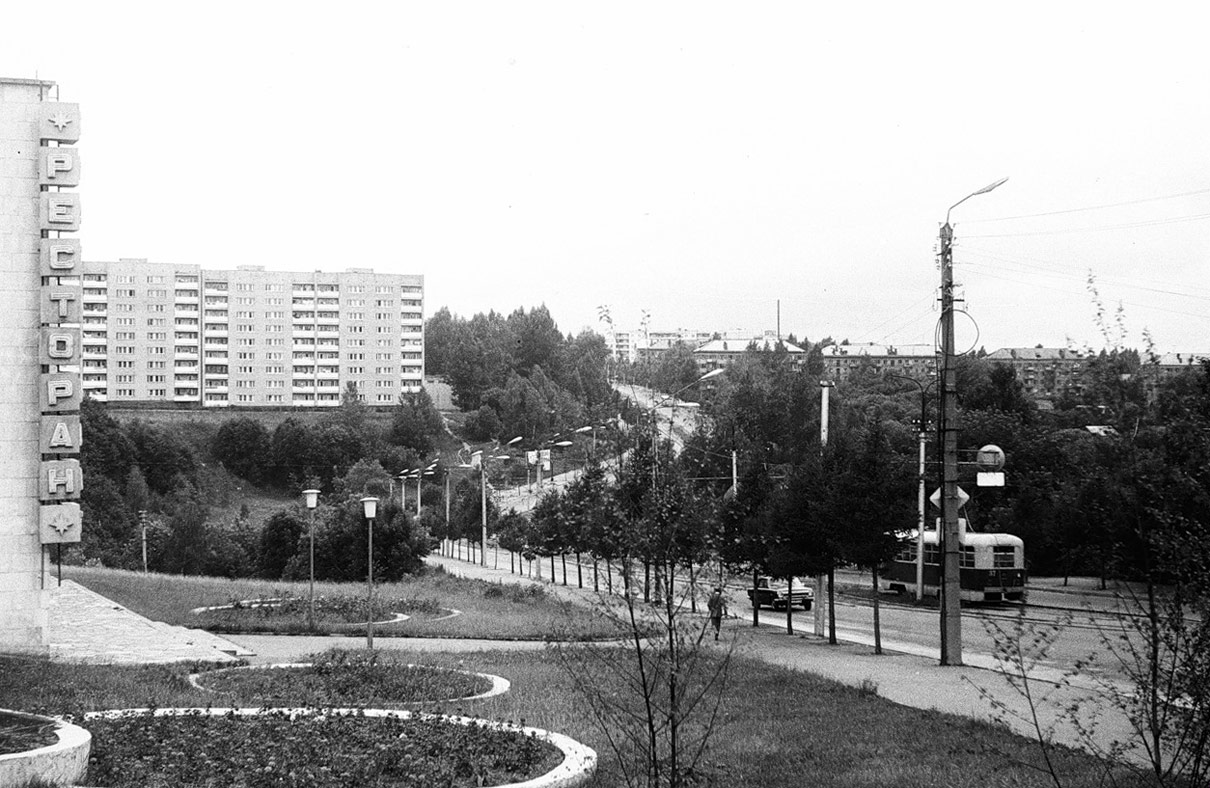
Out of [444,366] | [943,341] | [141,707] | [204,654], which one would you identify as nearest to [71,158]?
[204,654]

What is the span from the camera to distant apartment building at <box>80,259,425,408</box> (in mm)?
105312

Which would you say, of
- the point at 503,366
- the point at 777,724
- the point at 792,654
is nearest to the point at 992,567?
the point at 792,654

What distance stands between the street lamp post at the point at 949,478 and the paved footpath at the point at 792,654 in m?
0.64

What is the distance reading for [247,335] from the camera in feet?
367

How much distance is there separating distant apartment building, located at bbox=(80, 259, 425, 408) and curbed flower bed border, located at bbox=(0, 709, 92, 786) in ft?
332

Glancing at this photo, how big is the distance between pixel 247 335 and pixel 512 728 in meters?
106

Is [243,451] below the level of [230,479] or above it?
above

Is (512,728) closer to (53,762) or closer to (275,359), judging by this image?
(53,762)

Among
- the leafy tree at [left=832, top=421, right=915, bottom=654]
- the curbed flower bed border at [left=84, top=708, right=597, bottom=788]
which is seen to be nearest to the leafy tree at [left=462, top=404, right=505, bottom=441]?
the leafy tree at [left=832, top=421, right=915, bottom=654]

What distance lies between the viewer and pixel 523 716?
1279 centimetres

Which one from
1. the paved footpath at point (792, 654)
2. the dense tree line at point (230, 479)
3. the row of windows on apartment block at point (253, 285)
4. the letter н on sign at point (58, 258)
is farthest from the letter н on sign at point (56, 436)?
the row of windows on apartment block at point (253, 285)

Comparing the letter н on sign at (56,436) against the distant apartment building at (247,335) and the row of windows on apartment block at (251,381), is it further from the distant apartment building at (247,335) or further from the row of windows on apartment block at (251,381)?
the row of windows on apartment block at (251,381)

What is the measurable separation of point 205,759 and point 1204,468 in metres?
7.76

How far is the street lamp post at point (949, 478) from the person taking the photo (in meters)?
19.5
